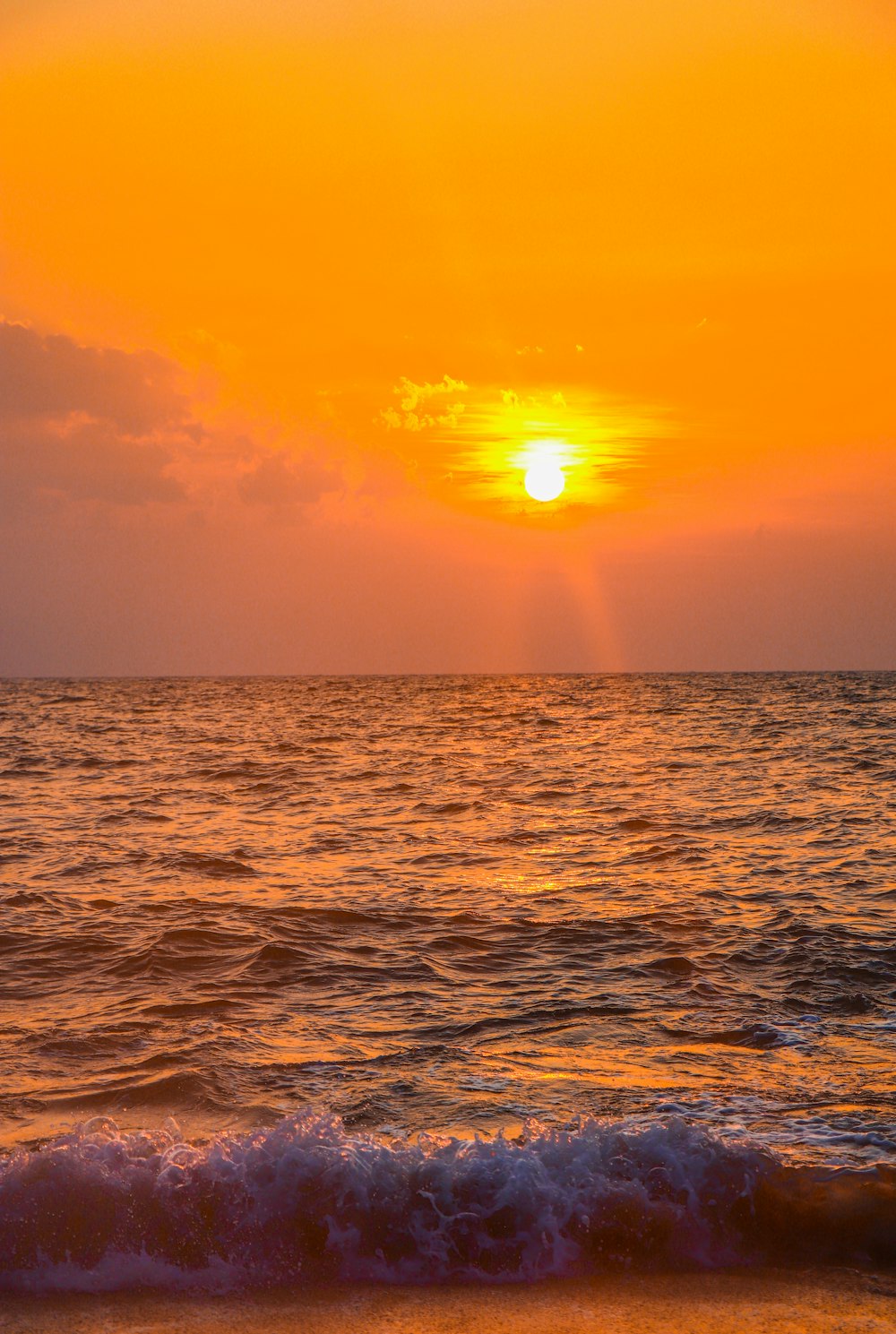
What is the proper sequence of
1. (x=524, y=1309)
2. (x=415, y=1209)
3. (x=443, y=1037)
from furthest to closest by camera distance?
(x=443, y=1037) < (x=415, y=1209) < (x=524, y=1309)

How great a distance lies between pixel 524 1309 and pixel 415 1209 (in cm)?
76

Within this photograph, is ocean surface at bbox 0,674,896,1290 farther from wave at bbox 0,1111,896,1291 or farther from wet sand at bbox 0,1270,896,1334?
wet sand at bbox 0,1270,896,1334

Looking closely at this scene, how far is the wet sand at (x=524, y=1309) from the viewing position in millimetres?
4266

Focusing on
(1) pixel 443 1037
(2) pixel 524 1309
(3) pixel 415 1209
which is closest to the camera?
(2) pixel 524 1309

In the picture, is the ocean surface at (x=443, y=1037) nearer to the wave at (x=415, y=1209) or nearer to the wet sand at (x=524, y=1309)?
the wave at (x=415, y=1209)

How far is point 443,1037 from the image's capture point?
7.61 m

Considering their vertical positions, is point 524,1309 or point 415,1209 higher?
point 415,1209

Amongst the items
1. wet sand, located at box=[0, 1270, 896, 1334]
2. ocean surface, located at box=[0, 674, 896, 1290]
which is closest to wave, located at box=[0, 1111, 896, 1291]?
ocean surface, located at box=[0, 674, 896, 1290]

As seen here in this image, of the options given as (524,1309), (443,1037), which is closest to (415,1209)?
(524,1309)

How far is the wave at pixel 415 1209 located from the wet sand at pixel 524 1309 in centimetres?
14

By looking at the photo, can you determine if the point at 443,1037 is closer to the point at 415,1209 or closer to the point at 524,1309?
the point at 415,1209

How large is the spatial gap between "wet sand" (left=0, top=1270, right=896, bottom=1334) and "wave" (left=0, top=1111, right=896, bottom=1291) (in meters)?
0.14

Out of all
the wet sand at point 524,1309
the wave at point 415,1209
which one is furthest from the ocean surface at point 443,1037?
the wet sand at point 524,1309

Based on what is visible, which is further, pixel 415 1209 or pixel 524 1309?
pixel 415 1209
